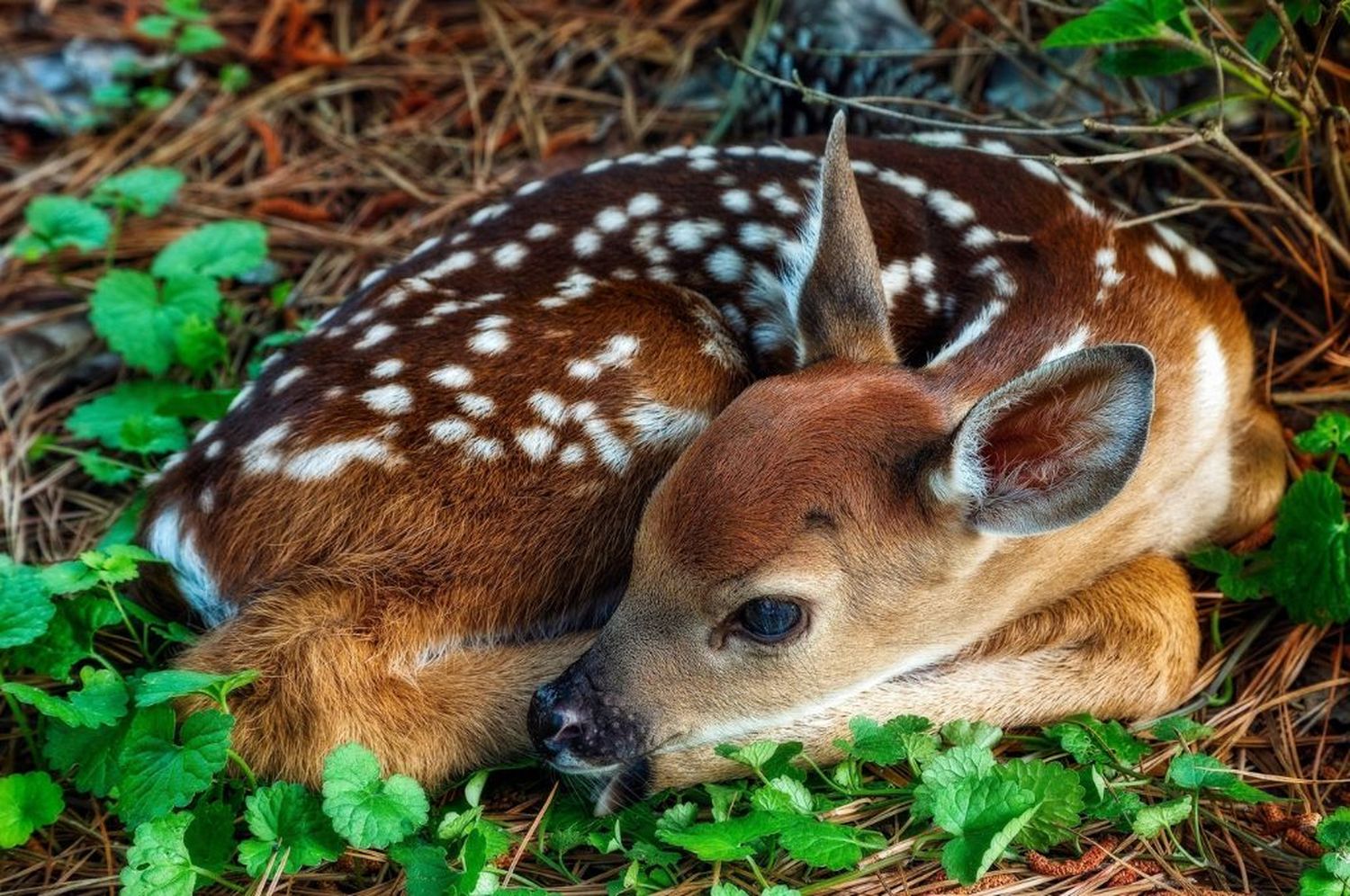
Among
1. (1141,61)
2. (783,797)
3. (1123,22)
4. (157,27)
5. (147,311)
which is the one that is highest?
(1123,22)

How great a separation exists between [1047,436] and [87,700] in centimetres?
175

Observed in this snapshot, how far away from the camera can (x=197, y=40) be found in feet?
14.3

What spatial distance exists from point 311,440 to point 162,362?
920 millimetres

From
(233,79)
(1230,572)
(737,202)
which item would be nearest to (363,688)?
(737,202)

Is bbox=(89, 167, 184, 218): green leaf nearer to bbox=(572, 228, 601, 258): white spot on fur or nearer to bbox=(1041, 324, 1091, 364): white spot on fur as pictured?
bbox=(572, 228, 601, 258): white spot on fur

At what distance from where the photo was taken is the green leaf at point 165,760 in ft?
7.59

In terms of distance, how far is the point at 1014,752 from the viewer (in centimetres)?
268

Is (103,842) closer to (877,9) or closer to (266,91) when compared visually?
(266,91)

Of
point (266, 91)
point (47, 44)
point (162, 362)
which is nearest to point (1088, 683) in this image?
point (162, 362)

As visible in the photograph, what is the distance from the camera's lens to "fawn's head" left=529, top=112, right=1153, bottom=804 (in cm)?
234

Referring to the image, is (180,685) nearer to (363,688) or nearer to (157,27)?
(363,688)

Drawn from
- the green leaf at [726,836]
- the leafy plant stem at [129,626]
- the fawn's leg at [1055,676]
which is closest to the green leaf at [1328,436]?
the fawn's leg at [1055,676]

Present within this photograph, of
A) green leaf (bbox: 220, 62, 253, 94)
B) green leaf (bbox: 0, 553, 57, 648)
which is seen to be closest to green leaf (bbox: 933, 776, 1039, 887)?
green leaf (bbox: 0, 553, 57, 648)

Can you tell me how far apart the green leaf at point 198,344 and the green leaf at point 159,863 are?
58.0 inches
